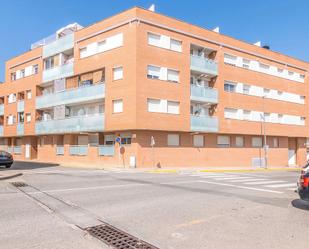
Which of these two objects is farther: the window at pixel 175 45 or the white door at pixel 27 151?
the white door at pixel 27 151

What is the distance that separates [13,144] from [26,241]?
37.3 meters

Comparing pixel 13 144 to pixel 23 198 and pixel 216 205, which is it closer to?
pixel 23 198

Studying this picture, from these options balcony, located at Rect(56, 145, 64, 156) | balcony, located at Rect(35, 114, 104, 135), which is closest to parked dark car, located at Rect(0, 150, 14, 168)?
balcony, located at Rect(35, 114, 104, 135)

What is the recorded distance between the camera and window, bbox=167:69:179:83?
24.8 meters

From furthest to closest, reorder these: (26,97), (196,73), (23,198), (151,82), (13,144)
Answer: (13,144)
(26,97)
(196,73)
(151,82)
(23,198)

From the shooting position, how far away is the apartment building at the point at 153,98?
23.6 meters

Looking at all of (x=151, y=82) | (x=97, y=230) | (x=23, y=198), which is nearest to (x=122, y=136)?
(x=151, y=82)

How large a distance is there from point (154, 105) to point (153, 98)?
1.96 feet

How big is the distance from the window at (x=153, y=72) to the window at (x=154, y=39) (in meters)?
2.11

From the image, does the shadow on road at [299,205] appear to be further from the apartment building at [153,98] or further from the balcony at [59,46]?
the balcony at [59,46]

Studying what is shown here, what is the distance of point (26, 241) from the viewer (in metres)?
4.71

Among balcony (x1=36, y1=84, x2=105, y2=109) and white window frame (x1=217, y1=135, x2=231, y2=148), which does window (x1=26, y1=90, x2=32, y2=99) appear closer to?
balcony (x1=36, y1=84, x2=105, y2=109)

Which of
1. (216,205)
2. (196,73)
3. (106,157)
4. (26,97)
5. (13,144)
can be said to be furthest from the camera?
(13,144)

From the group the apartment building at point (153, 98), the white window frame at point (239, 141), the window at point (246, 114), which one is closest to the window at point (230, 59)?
the apartment building at point (153, 98)
